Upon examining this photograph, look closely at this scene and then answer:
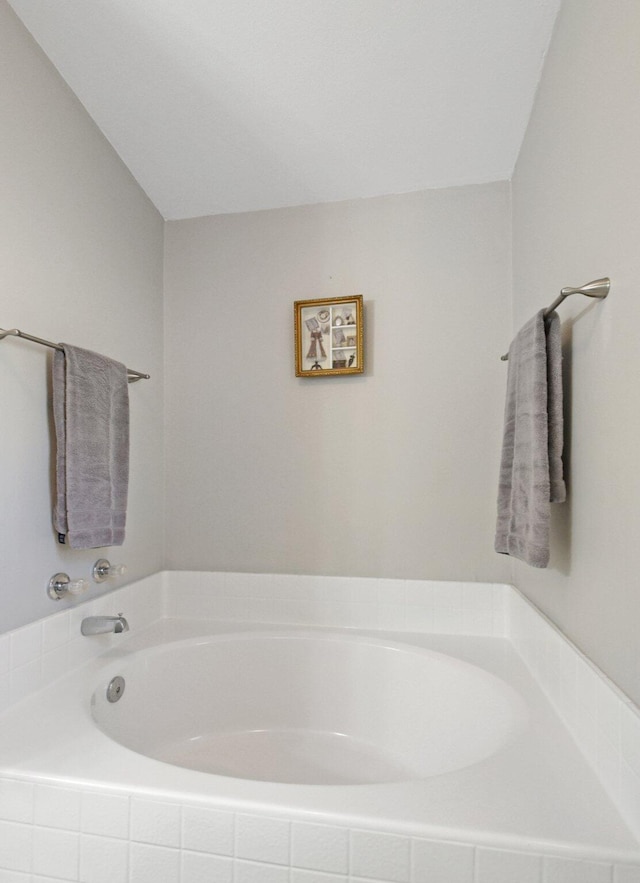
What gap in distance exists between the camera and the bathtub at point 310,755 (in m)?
0.96

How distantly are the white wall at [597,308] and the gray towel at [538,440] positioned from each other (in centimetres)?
5

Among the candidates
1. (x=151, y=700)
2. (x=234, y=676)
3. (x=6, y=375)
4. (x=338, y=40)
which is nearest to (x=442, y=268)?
(x=338, y=40)

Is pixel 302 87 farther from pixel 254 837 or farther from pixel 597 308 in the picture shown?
pixel 254 837

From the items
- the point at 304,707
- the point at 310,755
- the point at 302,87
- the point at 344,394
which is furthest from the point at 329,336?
the point at 310,755

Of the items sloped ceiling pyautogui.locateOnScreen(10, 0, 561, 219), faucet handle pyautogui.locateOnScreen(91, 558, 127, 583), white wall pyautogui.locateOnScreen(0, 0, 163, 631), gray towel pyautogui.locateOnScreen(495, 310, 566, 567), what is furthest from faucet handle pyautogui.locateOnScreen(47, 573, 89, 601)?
sloped ceiling pyautogui.locateOnScreen(10, 0, 561, 219)

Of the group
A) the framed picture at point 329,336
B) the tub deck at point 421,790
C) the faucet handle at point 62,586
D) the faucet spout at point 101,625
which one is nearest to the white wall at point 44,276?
the faucet handle at point 62,586

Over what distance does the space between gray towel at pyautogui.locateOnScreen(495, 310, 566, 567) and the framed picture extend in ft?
2.56

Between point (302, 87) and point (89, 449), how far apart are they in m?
1.33

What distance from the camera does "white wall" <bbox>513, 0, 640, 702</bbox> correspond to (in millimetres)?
967

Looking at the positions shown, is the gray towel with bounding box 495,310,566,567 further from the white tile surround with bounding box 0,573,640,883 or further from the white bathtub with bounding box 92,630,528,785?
the white bathtub with bounding box 92,630,528,785

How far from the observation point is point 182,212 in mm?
2324

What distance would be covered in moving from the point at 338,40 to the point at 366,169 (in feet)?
1.79

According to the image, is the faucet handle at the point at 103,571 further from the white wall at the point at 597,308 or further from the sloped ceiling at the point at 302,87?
the sloped ceiling at the point at 302,87

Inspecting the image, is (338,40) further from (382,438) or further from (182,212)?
(382,438)
